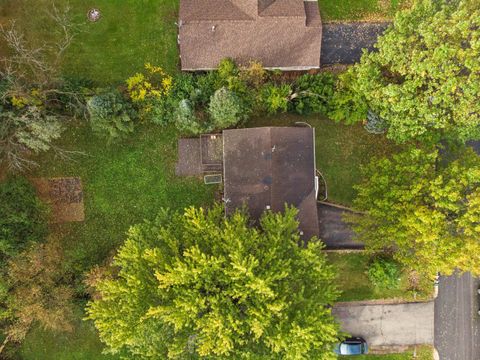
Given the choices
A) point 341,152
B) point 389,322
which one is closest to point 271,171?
point 341,152

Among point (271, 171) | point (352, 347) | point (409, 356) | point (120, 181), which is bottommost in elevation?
point (409, 356)

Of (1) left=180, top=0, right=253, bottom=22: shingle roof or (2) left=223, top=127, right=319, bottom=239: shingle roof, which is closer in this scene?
(2) left=223, top=127, right=319, bottom=239: shingle roof

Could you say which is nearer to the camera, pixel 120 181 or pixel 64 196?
pixel 64 196

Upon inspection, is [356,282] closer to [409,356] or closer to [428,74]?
[409,356]

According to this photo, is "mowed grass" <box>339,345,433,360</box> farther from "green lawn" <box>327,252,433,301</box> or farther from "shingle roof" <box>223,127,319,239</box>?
"shingle roof" <box>223,127,319,239</box>

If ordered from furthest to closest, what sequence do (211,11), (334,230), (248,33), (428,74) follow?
1. (334,230)
2. (248,33)
3. (211,11)
4. (428,74)

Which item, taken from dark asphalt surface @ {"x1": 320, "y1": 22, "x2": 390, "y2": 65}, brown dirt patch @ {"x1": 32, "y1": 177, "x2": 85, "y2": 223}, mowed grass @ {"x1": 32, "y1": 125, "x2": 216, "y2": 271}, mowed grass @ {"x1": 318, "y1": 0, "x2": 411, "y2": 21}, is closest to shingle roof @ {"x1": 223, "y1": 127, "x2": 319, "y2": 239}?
mowed grass @ {"x1": 32, "y1": 125, "x2": 216, "y2": 271}

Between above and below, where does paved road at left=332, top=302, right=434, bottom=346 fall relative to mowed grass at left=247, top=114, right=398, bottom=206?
below
